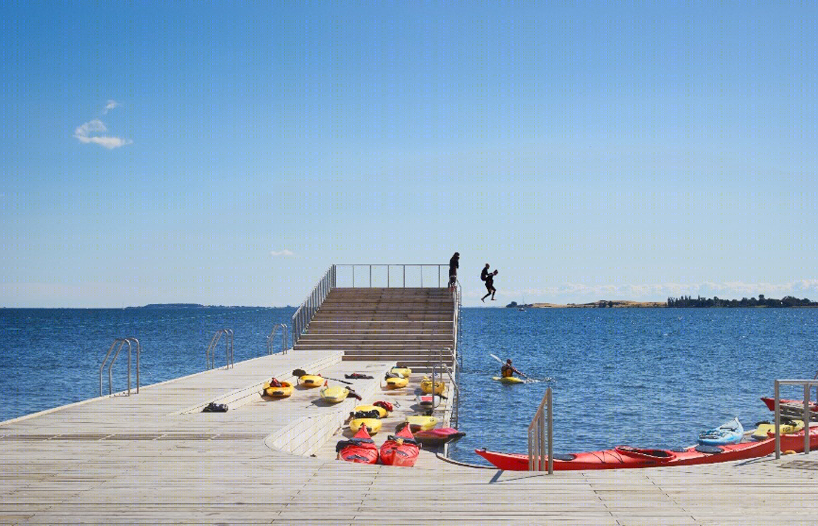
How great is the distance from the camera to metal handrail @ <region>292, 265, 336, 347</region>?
3388 cm

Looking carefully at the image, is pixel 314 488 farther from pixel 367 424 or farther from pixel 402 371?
pixel 402 371

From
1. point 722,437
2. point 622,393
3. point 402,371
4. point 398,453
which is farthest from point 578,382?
point 398,453

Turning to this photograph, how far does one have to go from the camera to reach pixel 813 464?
9477mm

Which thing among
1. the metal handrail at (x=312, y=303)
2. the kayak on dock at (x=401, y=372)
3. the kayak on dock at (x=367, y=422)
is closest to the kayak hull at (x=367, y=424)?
the kayak on dock at (x=367, y=422)

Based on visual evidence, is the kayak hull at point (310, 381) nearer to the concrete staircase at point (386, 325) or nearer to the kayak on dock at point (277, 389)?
the kayak on dock at point (277, 389)

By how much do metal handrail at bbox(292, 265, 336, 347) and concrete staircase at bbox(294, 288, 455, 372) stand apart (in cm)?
26

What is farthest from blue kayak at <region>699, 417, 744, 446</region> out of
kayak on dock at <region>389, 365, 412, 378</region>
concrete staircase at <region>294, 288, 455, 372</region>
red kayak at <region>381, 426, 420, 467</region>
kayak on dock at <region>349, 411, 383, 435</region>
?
concrete staircase at <region>294, 288, 455, 372</region>

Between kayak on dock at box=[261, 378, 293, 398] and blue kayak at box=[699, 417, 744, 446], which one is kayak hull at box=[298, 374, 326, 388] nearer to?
kayak on dock at box=[261, 378, 293, 398]

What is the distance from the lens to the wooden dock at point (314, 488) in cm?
734

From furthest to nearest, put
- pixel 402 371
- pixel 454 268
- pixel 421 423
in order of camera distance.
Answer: pixel 454 268 → pixel 402 371 → pixel 421 423

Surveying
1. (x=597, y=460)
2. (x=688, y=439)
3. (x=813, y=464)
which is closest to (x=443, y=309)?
(x=688, y=439)

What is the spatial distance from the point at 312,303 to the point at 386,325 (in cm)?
390

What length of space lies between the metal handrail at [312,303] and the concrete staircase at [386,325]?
0.85 ft

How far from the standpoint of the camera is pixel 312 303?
36.3 metres
